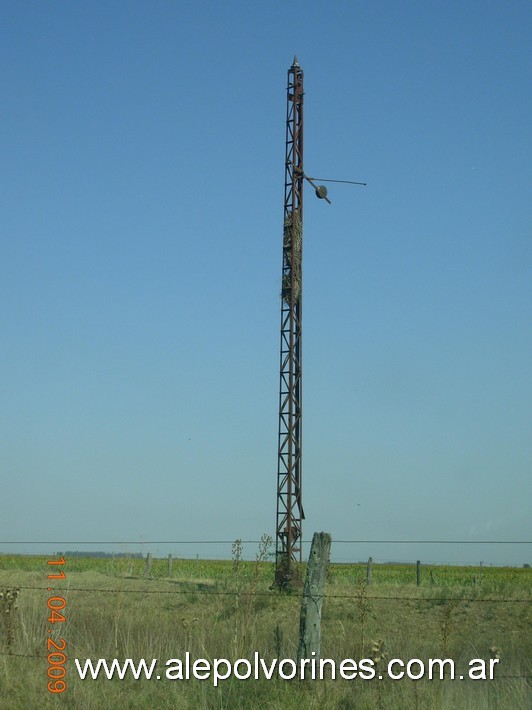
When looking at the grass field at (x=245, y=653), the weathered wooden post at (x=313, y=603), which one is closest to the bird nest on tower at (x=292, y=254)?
the grass field at (x=245, y=653)

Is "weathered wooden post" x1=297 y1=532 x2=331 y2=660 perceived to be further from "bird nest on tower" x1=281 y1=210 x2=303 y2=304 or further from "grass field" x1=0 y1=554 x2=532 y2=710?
"bird nest on tower" x1=281 y1=210 x2=303 y2=304

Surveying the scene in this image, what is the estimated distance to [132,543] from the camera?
1467cm

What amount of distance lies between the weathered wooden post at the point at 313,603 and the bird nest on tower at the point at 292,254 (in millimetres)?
19259

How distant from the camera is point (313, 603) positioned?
11125 millimetres

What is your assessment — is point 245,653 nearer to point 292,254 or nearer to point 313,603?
point 313,603

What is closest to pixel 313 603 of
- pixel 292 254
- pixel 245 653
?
pixel 245 653

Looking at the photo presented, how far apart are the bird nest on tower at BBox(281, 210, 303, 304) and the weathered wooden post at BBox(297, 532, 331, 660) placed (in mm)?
19259

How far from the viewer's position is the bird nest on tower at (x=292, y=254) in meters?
30.4

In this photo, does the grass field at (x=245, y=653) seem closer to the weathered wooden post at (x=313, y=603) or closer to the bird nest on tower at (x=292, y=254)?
the weathered wooden post at (x=313, y=603)

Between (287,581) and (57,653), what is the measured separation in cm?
1674

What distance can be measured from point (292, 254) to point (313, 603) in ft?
66.6

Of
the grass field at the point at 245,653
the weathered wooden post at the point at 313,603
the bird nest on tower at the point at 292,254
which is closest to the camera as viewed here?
the grass field at the point at 245,653

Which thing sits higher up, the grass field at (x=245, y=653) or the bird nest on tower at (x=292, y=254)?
the bird nest on tower at (x=292, y=254)

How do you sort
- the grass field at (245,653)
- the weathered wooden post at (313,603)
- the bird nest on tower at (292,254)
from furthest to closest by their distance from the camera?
the bird nest on tower at (292,254)
the weathered wooden post at (313,603)
the grass field at (245,653)
